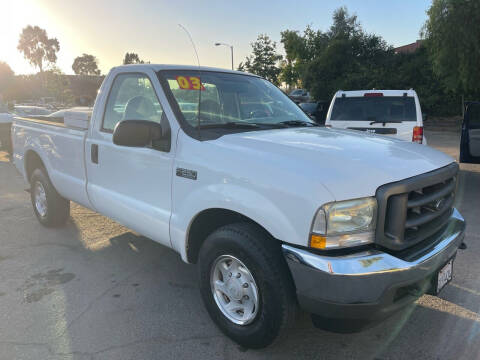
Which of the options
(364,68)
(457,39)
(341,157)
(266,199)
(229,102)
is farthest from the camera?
(364,68)

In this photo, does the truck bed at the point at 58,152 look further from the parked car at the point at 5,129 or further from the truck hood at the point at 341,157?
the parked car at the point at 5,129

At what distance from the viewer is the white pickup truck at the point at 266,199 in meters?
2.09

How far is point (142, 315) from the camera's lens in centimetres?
308

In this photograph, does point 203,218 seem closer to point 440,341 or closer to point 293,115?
point 293,115

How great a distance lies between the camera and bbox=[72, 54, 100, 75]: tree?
88875 mm

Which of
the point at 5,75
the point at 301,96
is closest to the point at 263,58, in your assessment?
the point at 301,96

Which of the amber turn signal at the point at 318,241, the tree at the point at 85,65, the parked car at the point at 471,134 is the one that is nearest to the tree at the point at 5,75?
the tree at the point at 85,65

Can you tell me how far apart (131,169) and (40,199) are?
2520mm

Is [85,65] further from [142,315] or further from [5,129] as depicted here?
[142,315]

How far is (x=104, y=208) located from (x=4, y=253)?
5.07 ft

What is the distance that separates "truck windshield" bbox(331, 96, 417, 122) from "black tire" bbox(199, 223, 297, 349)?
555cm

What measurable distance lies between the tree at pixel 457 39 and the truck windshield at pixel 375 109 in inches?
453

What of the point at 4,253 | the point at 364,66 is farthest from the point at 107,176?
the point at 364,66

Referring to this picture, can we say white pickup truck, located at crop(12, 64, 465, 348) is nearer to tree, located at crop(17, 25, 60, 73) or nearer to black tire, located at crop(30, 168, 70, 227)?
black tire, located at crop(30, 168, 70, 227)
